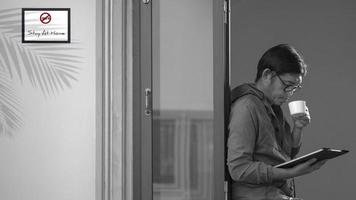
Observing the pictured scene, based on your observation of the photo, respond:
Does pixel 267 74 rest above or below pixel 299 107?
above

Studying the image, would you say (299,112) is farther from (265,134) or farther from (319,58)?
(319,58)

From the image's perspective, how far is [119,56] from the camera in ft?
9.49

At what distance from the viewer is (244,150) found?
258 centimetres

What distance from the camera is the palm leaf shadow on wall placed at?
293 cm

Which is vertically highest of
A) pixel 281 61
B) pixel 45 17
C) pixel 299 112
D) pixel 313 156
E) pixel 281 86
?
pixel 45 17

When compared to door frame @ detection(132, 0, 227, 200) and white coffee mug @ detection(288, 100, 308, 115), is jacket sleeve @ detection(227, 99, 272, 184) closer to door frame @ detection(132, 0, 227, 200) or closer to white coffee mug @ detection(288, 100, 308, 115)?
door frame @ detection(132, 0, 227, 200)

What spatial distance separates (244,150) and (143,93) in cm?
62

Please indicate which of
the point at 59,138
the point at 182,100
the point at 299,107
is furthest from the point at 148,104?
the point at 299,107

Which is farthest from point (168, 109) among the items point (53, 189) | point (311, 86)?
point (311, 86)

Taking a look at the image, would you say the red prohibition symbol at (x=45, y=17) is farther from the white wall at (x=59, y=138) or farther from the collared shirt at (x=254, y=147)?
the collared shirt at (x=254, y=147)

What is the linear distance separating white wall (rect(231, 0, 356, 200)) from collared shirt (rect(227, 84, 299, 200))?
7.46ft

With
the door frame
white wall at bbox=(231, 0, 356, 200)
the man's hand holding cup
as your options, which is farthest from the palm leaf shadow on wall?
white wall at bbox=(231, 0, 356, 200)

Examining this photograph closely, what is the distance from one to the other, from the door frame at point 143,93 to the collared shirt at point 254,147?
81mm

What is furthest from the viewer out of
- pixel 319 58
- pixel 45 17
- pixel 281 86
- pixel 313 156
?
pixel 319 58
